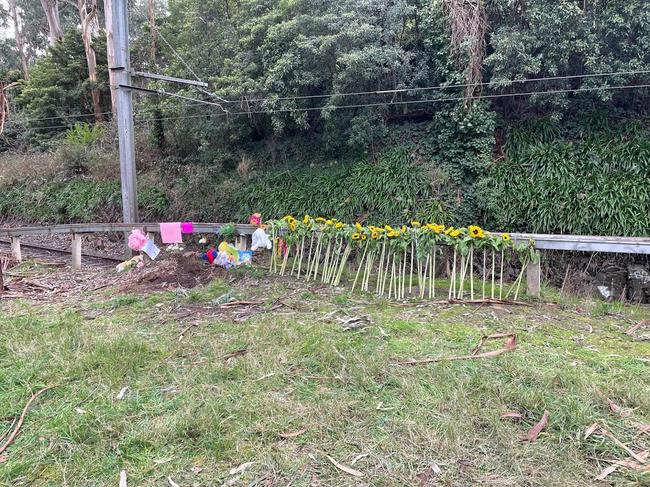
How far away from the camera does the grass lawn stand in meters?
2.27

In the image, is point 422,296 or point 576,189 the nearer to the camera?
point 422,296

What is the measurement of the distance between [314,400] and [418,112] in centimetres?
898

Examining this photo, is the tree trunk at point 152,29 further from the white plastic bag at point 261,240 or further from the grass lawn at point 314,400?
the grass lawn at point 314,400

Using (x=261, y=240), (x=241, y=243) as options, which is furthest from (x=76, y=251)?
(x=261, y=240)

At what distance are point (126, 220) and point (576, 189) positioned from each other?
8.94 m

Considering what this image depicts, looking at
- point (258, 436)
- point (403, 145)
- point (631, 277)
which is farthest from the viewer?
point (403, 145)

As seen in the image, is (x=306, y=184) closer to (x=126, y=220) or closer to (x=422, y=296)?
(x=126, y=220)

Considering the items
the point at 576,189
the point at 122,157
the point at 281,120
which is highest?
the point at 281,120

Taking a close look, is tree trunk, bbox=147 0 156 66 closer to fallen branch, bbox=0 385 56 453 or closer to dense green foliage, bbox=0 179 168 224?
dense green foliage, bbox=0 179 168 224

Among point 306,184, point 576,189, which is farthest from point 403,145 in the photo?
point 576,189

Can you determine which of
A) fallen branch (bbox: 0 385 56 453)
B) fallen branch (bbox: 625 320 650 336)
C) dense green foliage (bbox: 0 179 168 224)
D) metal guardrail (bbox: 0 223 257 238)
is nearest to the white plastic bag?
metal guardrail (bbox: 0 223 257 238)

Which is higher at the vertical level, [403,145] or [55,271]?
[403,145]

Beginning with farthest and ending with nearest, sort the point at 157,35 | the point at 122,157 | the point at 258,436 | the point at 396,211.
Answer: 1. the point at 157,35
2. the point at 396,211
3. the point at 122,157
4. the point at 258,436

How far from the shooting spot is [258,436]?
2541 mm
